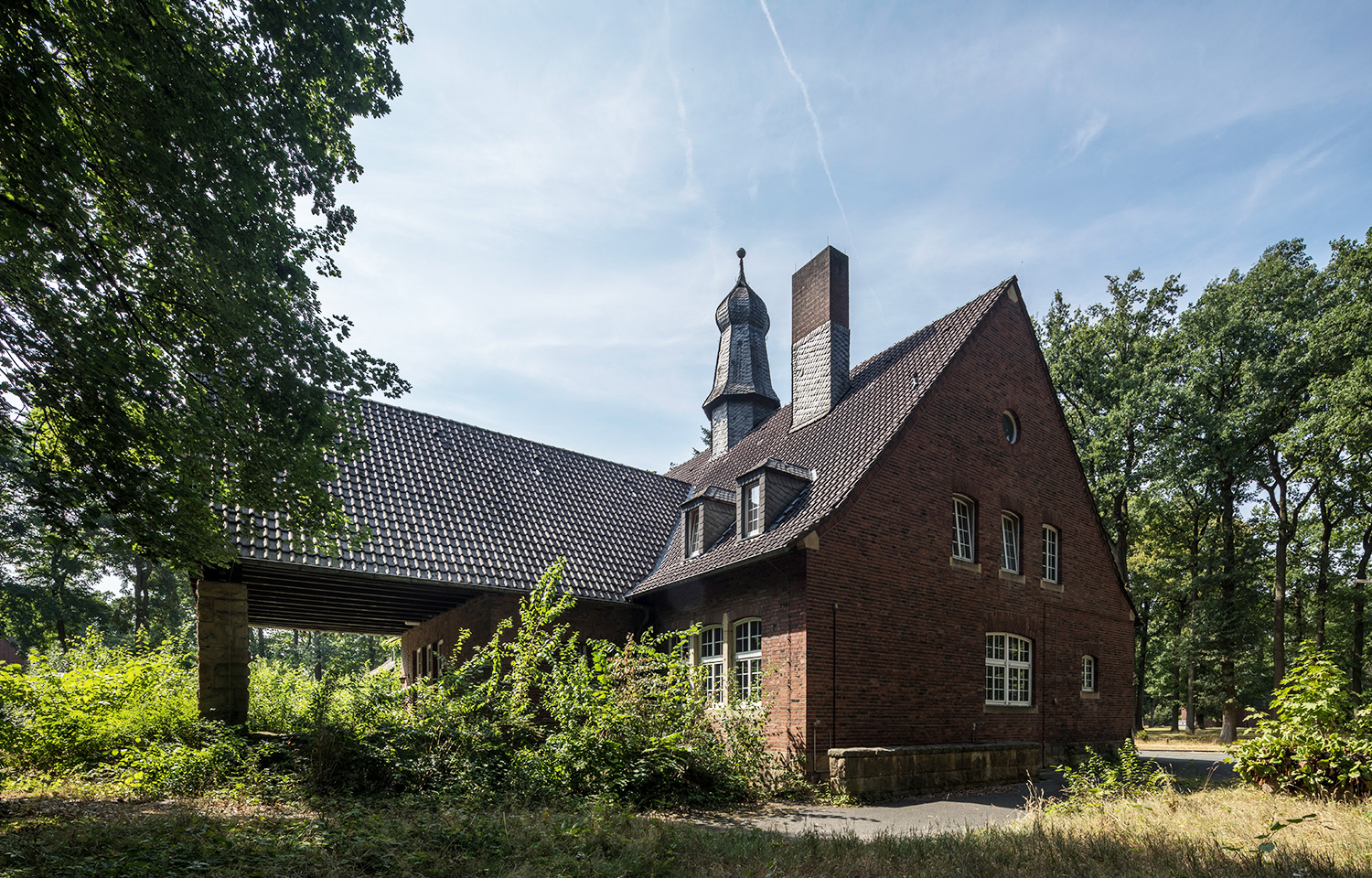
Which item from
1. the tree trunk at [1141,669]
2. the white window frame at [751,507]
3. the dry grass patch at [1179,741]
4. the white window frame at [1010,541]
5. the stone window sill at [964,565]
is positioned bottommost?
the dry grass patch at [1179,741]

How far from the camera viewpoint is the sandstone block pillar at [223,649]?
11805mm

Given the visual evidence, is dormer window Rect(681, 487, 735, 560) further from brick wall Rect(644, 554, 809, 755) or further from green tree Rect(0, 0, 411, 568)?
green tree Rect(0, 0, 411, 568)

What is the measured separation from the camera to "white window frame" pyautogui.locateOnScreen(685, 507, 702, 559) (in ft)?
52.6

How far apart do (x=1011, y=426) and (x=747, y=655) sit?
802cm

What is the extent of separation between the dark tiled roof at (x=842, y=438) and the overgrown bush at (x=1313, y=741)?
6328mm

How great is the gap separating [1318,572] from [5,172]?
3644 cm

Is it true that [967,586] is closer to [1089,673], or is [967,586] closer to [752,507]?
[752,507]

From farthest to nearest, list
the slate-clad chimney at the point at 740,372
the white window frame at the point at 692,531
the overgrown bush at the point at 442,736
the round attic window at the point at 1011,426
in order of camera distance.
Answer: the slate-clad chimney at the point at 740,372
the round attic window at the point at 1011,426
the white window frame at the point at 692,531
the overgrown bush at the point at 442,736

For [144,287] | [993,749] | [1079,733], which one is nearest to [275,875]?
[144,287]

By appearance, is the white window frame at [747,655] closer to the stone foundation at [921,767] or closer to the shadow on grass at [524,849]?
the stone foundation at [921,767]

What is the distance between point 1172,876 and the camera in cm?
559

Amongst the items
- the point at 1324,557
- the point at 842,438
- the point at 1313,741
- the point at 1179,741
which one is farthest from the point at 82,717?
the point at 1324,557

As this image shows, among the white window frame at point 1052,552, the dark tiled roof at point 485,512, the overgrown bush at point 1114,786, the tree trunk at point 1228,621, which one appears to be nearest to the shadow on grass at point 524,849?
the overgrown bush at point 1114,786

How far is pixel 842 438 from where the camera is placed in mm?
15727
